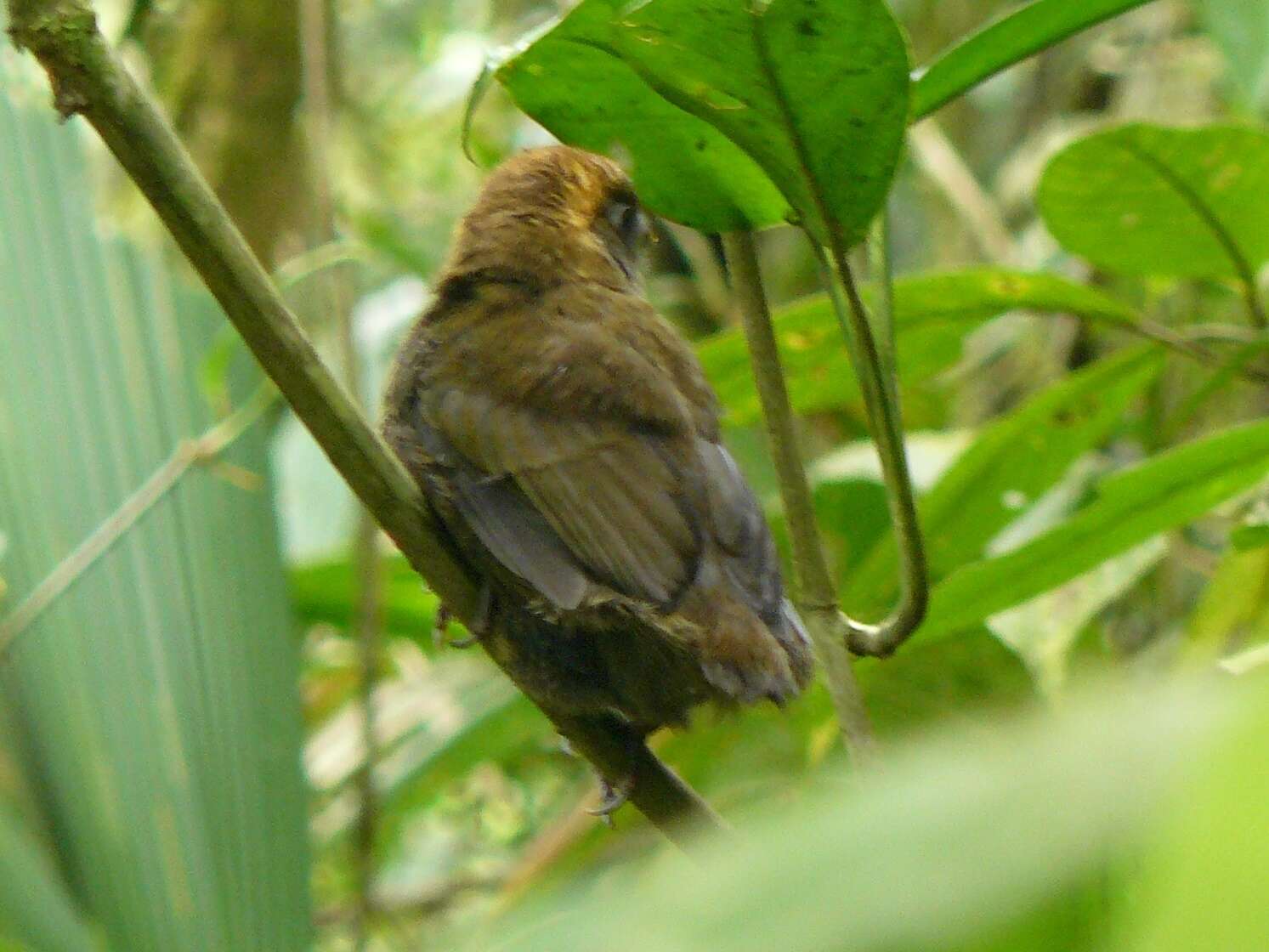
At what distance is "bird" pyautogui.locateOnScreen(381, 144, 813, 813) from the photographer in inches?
65.6

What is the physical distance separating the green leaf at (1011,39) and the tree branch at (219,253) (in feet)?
1.83

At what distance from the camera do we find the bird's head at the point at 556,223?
214 centimetres

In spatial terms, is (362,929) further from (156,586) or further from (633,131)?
(633,131)

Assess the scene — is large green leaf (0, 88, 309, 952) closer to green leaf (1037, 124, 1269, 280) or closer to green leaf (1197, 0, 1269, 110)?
green leaf (1037, 124, 1269, 280)

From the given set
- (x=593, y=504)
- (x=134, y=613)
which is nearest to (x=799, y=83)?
(x=593, y=504)

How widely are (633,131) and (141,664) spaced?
3.19ft

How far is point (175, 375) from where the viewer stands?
2.33 meters

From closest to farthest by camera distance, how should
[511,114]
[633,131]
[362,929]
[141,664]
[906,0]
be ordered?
1. [633,131]
2. [141,664]
3. [362,929]
4. [906,0]
5. [511,114]

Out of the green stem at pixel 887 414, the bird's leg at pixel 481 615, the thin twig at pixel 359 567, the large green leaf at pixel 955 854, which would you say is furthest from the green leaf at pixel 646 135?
the thin twig at pixel 359 567

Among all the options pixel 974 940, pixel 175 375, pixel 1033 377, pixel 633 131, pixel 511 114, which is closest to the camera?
pixel 974 940

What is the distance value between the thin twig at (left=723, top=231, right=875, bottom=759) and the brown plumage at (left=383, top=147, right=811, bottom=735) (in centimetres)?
15

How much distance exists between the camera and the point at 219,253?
4.04 feet

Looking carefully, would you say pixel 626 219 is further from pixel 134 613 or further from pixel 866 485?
pixel 134 613

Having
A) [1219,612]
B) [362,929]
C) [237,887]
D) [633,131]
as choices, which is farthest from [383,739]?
[633,131]
